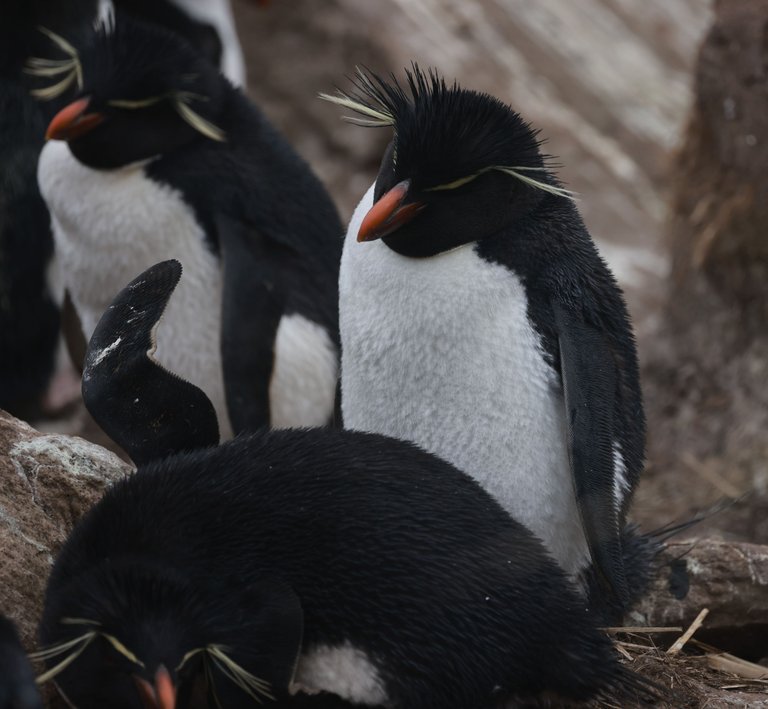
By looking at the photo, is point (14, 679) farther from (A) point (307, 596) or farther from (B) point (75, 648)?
(A) point (307, 596)

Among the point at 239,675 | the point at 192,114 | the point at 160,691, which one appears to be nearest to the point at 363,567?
the point at 239,675

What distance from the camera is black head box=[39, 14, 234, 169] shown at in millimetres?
3449

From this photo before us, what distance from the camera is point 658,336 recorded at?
5277 mm

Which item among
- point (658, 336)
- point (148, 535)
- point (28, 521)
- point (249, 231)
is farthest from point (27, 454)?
point (658, 336)

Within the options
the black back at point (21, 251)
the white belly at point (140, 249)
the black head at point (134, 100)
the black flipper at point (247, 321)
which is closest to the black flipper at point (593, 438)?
the black flipper at point (247, 321)

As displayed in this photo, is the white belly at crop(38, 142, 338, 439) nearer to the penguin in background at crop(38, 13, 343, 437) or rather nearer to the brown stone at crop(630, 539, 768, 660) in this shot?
the penguin in background at crop(38, 13, 343, 437)

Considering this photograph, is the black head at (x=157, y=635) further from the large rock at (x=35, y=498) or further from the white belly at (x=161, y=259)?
the white belly at (x=161, y=259)

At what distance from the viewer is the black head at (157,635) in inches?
71.9

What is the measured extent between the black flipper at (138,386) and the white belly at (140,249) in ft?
3.60

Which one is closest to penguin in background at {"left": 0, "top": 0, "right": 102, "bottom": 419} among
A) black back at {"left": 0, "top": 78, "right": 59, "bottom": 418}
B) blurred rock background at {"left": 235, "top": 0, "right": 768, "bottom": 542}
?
black back at {"left": 0, "top": 78, "right": 59, "bottom": 418}

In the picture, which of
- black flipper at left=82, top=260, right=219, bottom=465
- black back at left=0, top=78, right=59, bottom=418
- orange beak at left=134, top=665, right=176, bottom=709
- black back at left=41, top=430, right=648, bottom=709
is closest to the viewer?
orange beak at left=134, top=665, right=176, bottom=709

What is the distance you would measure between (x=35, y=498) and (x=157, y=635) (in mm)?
624

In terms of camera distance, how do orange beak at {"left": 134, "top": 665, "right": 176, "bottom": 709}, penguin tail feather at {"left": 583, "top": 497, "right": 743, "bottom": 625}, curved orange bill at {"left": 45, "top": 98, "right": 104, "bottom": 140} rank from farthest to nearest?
1. curved orange bill at {"left": 45, "top": 98, "right": 104, "bottom": 140}
2. penguin tail feather at {"left": 583, "top": 497, "right": 743, "bottom": 625}
3. orange beak at {"left": 134, "top": 665, "right": 176, "bottom": 709}

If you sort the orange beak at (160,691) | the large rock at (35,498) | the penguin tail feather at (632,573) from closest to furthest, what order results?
1. the orange beak at (160,691)
2. the large rock at (35,498)
3. the penguin tail feather at (632,573)
